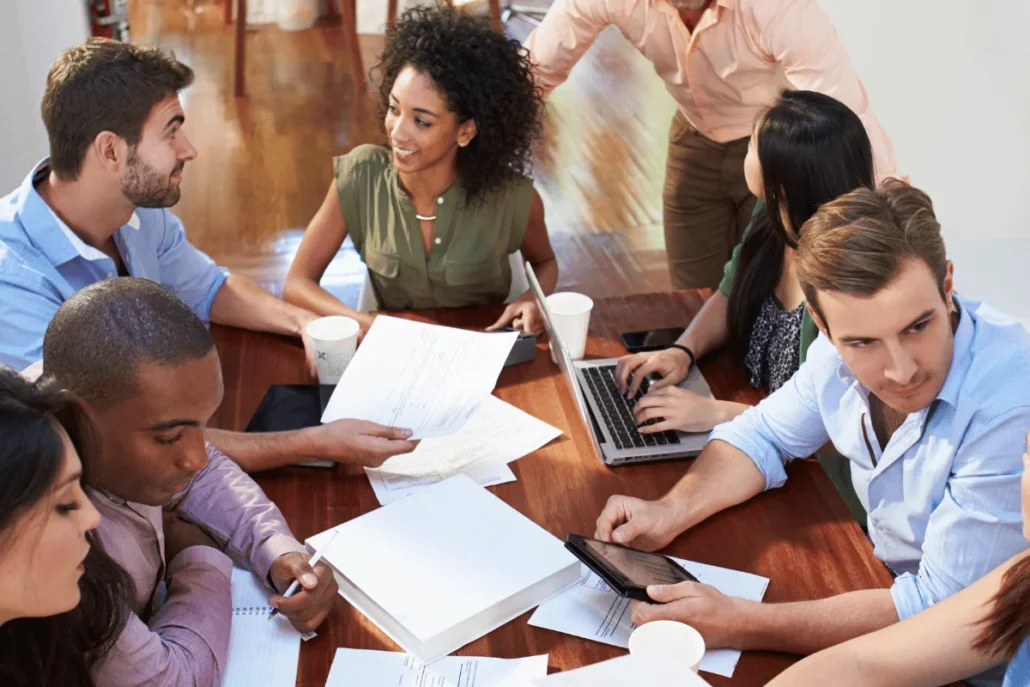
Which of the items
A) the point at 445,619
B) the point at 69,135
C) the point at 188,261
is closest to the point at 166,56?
the point at 69,135

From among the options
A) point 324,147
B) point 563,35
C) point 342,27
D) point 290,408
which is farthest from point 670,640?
point 342,27

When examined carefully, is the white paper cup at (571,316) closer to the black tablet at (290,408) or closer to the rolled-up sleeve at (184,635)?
the black tablet at (290,408)

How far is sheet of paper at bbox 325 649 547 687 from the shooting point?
128 cm

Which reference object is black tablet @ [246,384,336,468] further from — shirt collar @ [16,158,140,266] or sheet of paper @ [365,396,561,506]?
shirt collar @ [16,158,140,266]

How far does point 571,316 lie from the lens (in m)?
1.91

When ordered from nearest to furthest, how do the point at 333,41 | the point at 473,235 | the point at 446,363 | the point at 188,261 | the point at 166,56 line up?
the point at 446,363 < the point at 166,56 < the point at 188,261 < the point at 473,235 < the point at 333,41

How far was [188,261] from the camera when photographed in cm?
215

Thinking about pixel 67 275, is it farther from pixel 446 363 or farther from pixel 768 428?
pixel 768 428

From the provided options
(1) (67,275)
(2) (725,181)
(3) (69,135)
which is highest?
(3) (69,135)

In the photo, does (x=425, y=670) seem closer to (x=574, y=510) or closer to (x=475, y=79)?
(x=574, y=510)

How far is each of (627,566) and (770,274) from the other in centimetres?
83

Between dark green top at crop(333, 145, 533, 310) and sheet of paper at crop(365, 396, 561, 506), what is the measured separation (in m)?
0.55

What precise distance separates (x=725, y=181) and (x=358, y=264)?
145 centimetres

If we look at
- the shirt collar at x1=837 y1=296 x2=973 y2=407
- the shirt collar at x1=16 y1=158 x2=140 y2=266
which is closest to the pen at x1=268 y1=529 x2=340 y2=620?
the shirt collar at x1=16 y1=158 x2=140 y2=266
